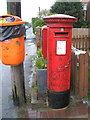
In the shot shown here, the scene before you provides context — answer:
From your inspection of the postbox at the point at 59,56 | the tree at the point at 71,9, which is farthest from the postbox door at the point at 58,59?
the tree at the point at 71,9

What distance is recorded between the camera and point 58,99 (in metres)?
4.04

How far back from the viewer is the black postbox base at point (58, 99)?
404cm

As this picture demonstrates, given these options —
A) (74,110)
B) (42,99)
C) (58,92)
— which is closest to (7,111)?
(42,99)

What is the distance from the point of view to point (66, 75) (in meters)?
4.00

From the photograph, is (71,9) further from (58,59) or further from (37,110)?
(37,110)

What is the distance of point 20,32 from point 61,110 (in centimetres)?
192

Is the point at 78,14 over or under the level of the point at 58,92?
over

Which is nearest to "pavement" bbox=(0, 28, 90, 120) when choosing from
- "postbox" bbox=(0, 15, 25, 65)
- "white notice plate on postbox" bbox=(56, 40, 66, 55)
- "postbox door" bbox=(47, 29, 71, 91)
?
"postbox door" bbox=(47, 29, 71, 91)

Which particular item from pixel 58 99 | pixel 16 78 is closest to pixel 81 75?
pixel 58 99

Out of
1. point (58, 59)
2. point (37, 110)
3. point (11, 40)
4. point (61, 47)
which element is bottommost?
point (37, 110)

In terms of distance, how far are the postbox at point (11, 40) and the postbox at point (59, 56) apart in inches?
23.6

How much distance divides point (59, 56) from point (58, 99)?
970 millimetres

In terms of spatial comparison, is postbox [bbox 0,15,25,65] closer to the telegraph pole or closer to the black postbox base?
the telegraph pole

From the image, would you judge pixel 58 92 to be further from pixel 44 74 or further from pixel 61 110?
pixel 44 74
